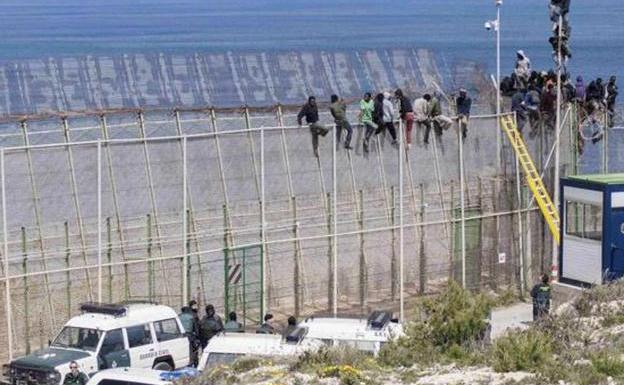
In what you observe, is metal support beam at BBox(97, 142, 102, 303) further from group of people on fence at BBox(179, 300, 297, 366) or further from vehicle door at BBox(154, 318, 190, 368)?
vehicle door at BBox(154, 318, 190, 368)

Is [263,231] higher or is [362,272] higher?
[263,231]

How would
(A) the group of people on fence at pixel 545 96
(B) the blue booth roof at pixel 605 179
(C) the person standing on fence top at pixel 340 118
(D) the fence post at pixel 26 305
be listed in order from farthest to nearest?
(A) the group of people on fence at pixel 545 96 → (C) the person standing on fence top at pixel 340 118 → (B) the blue booth roof at pixel 605 179 → (D) the fence post at pixel 26 305

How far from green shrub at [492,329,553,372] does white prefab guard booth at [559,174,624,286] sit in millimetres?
12073

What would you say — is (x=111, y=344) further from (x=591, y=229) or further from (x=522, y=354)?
(x=591, y=229)

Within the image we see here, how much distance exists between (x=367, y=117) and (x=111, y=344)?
1104cm

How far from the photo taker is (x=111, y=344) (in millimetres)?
25406

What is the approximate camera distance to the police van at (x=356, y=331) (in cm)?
2319

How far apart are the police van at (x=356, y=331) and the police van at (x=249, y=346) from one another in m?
0.31

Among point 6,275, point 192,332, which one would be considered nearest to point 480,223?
point 192,332

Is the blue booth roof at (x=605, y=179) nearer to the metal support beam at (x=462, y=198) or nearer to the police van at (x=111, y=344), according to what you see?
the metal support beam at (x=462, y=198)

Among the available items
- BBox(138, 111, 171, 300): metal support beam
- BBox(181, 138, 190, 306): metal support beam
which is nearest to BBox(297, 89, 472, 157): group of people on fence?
BBox(138, 111, 171, 300): metal support beam

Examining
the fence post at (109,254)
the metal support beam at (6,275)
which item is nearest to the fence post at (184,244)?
the fence post at (109,254)

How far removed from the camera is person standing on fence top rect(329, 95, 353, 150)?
1341 inches

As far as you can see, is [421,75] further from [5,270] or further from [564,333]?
[564,333]
